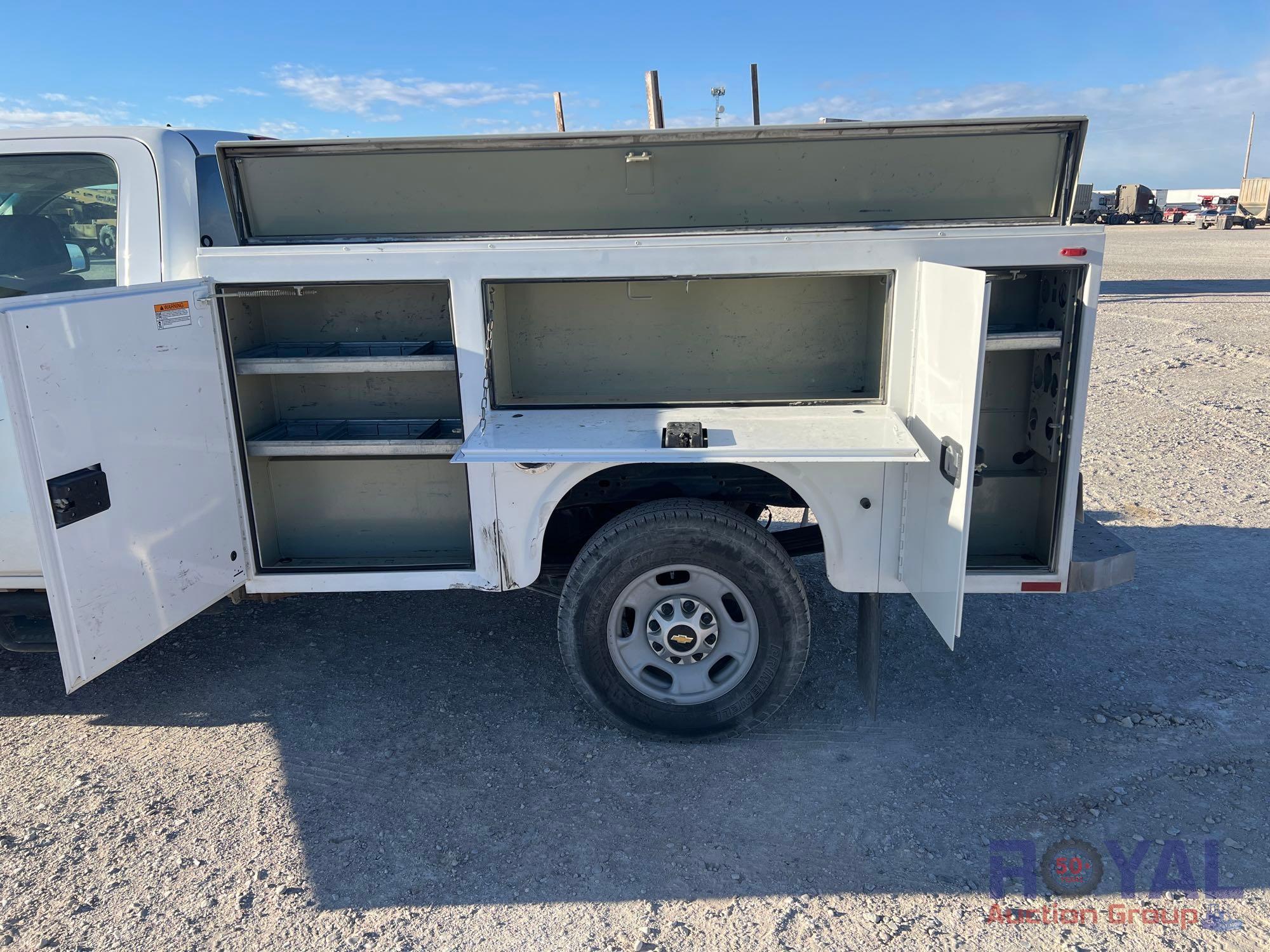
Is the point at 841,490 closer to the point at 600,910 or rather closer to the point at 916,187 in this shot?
the point at 916,187

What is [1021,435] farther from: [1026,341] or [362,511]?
[362,511]

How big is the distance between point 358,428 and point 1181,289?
18.9 metres

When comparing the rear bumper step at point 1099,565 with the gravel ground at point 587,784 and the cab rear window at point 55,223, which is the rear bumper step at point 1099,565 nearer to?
the gravel ground at point 587,784

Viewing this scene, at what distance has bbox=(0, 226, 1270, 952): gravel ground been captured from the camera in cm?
268

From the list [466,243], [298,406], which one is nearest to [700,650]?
[466,243]

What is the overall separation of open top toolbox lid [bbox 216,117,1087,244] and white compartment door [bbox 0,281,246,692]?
1.96 feet

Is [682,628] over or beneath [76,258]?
beneath

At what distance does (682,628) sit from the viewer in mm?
3473

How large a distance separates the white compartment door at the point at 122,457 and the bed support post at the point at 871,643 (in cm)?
255

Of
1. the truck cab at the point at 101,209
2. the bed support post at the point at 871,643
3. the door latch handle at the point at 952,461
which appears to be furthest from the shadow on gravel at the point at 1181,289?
the truck cab at the point at 101,209

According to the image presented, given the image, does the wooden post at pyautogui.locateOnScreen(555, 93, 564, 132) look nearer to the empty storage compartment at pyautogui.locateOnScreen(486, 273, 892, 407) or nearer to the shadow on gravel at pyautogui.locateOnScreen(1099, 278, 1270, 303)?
the empty storage compartment at pyautogui.locateOnScreen(486, 273, 892, 407)

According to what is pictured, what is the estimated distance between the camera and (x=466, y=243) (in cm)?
326

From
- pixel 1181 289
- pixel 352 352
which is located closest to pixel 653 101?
pixel 352 352

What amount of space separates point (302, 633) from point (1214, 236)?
41.3m
